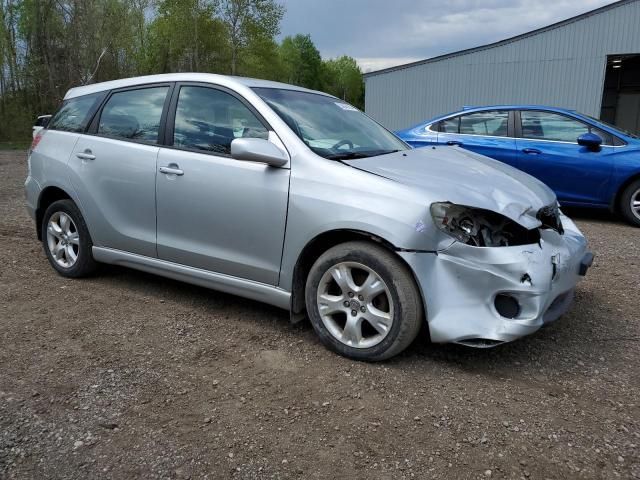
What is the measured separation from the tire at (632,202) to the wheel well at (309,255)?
5307 millimetres

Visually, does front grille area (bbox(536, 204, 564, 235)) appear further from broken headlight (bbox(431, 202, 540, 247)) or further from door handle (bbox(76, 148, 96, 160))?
door handle (bbox(76, 148, 96, 160))

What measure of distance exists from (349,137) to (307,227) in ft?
3.07

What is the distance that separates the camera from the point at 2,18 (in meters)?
29.8

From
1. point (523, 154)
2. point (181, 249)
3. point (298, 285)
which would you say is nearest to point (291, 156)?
point (298, 285)

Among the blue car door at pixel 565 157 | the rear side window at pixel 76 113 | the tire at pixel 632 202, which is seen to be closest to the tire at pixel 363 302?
the rear side window at pixel 76 113

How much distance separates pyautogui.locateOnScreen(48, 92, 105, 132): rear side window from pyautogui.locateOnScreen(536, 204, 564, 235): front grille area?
11.7 ft

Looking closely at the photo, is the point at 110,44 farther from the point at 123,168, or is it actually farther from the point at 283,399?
the point at 283,399

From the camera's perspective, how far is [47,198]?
4.80 m

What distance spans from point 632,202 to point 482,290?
5172 millimetres

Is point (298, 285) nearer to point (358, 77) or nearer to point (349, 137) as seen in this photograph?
point (349, 137)

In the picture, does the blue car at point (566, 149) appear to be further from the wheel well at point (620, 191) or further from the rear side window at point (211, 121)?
the rear side window at point (211, 121)

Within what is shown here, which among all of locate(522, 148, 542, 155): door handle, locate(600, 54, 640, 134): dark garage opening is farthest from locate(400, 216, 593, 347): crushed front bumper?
locate(600, 54, 640, 134): dark garage opening

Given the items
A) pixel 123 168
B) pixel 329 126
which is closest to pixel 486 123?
pixel 329 126

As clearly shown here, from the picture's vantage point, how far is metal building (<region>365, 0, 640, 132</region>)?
19625 mm
